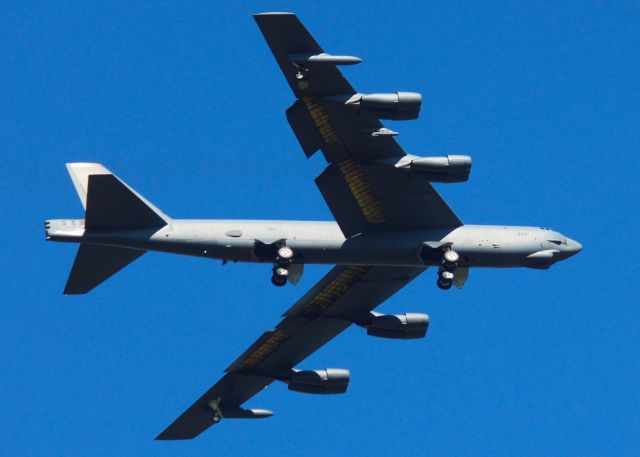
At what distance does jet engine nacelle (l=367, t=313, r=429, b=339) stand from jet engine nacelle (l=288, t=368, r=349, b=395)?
129 inches

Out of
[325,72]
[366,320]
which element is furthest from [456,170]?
[366,320]

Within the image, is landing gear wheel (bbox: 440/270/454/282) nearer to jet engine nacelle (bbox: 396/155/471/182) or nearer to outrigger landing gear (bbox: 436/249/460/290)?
outrigger landing gear (bbox: 436/249/460/290)

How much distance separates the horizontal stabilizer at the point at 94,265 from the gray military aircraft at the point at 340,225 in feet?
0.15

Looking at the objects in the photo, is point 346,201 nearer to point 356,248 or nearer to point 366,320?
point 356,248

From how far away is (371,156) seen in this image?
2345 inches

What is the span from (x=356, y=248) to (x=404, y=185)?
3041mm

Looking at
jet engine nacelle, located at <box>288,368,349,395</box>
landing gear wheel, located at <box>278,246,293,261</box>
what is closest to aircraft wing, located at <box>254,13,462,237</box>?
landing gear wheel, located at <box>278,246,293,261</box>

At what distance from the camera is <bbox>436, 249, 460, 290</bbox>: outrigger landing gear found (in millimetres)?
61344

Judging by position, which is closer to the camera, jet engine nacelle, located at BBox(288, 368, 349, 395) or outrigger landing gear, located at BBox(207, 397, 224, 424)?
jet engine nacelle, located at BBox(288, 368, 349, 395)

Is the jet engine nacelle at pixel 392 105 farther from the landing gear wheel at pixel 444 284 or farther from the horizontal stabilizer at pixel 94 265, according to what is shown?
the horizontal stabilizer at pixel 94 265

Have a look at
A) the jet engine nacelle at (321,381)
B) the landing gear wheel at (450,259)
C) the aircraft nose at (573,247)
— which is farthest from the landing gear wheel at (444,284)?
the jet engine nacelle at (321,381)

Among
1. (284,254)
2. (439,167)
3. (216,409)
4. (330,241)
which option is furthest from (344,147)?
(216,409)

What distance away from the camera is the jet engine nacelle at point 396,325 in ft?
220

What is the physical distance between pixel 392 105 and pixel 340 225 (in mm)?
6686
